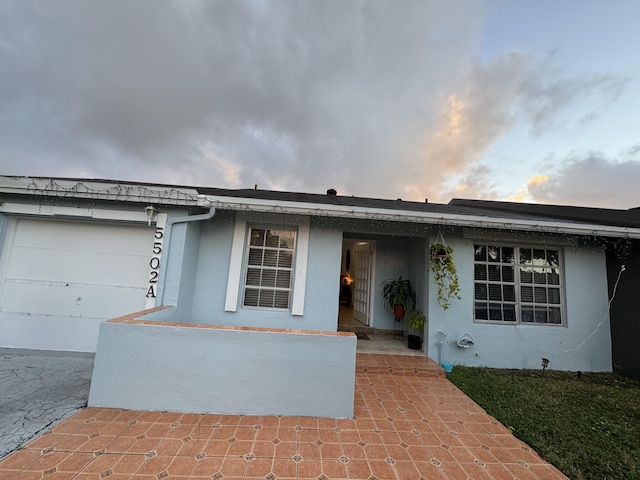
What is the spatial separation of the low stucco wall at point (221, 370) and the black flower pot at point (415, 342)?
2.87 m

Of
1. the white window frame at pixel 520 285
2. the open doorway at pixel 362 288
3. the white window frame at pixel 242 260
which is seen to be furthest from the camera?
the open doorway at pixel 362 288

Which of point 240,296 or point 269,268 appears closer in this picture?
point 240,296

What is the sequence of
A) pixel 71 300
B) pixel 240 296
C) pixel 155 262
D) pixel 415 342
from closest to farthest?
pixel 155 262
pixel 71 300
pixel 240 296
pixel 415 342

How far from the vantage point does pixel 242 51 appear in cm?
655

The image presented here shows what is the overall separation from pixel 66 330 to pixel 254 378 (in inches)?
160

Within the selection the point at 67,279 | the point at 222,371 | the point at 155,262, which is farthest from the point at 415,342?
the point at 67,279

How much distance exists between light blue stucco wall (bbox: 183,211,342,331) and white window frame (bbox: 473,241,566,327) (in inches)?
120

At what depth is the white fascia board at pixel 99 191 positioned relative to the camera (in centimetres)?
409

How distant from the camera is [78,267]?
4.54m

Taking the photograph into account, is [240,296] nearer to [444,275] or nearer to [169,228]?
[169,228]

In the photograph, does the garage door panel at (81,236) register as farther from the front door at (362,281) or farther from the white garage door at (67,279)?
the front door at (362,281)

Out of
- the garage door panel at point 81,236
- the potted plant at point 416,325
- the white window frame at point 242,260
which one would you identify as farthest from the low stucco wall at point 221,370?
the potted plant at point 416,325

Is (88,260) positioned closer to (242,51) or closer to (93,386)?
(93,386)

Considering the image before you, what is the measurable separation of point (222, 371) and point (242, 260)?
2.29 m
